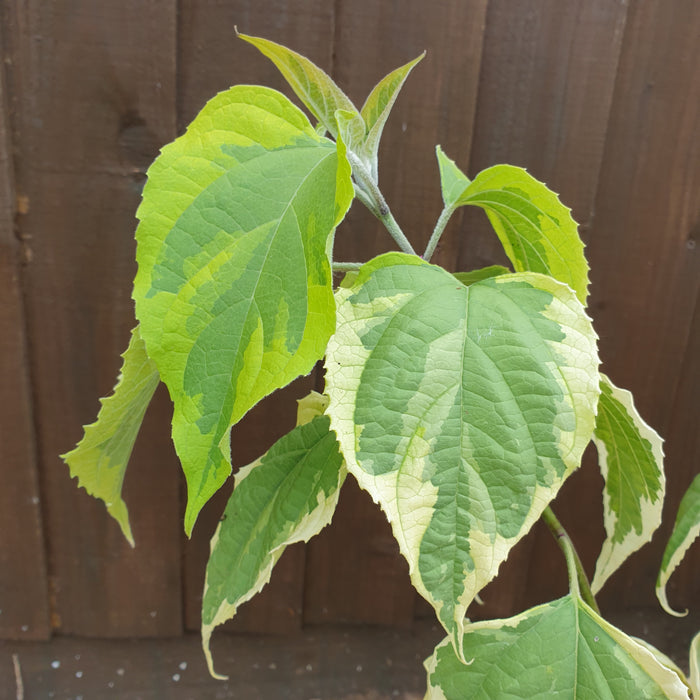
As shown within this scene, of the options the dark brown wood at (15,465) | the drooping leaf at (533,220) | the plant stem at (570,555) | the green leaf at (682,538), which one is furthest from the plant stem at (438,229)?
the dark brown wood at (15,465)

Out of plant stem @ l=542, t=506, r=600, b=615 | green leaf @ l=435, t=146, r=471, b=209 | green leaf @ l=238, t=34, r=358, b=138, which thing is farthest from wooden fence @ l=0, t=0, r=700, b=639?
plant stem @ l=542, t=506, r=600, b=615

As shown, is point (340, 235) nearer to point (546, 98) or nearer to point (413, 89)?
point (413, 89)

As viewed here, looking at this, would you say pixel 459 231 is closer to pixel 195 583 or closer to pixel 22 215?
pixel 22 215

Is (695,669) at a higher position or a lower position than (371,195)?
lower

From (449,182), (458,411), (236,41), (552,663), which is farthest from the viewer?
(236,41)

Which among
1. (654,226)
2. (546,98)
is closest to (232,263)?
(546,98)

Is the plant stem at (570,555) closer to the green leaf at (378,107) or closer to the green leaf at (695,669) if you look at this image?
the green leaf at (695,669)
